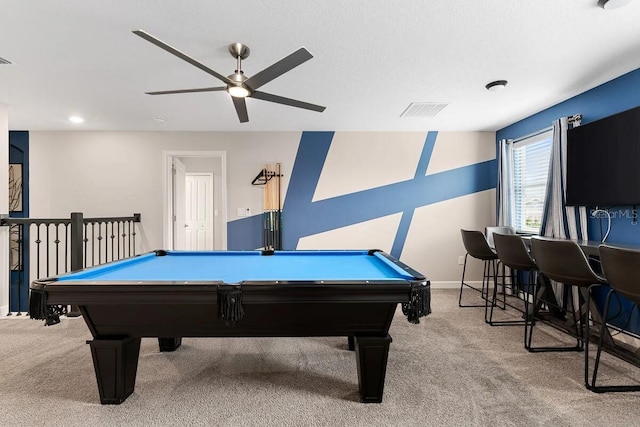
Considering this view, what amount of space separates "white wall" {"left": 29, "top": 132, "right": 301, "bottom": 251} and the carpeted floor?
2149 mm

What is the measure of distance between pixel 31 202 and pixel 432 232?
19.0ft

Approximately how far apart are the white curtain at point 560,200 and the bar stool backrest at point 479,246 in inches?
27.7

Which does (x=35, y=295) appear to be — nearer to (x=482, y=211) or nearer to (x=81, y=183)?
(x=81, y=183)

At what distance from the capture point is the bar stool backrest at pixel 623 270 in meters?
1.72

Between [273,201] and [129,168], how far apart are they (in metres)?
2.15

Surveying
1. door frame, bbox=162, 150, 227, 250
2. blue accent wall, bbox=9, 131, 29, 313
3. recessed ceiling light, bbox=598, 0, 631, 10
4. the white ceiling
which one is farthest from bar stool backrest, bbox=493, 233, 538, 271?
blue accent wall, bbox=9, 131, 29, 313

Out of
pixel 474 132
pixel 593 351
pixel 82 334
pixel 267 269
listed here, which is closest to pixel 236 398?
pixel 267 269

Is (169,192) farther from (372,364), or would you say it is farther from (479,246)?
(479,246)

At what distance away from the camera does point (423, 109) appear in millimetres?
3578

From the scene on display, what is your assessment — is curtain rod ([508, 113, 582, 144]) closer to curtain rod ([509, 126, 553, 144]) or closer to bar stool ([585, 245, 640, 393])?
curtain rod ([509, 126, 553, 144])

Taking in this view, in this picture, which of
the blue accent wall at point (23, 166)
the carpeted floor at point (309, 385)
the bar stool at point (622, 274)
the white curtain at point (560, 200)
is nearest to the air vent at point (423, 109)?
the white curtain at point (560, 200)

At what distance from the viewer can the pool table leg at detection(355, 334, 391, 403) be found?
1765mm

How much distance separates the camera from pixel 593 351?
2465 mm

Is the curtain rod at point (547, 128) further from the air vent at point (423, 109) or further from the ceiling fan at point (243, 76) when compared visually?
the ceiling fan at point (243, 76)
